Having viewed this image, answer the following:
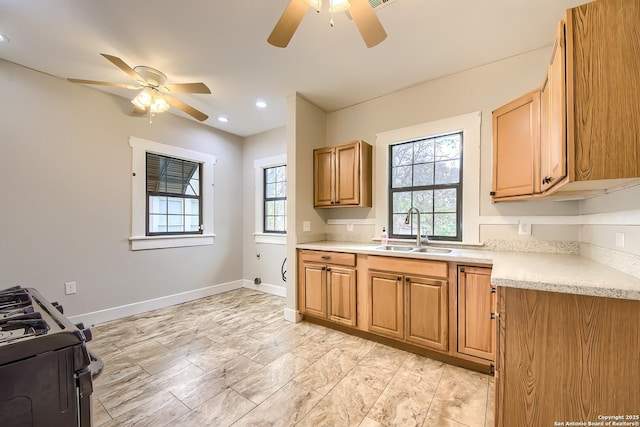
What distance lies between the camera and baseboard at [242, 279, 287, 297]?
13.7 feet

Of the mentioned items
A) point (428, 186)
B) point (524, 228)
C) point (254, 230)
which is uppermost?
point (428, 186)

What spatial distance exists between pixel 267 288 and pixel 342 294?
1.97 meters

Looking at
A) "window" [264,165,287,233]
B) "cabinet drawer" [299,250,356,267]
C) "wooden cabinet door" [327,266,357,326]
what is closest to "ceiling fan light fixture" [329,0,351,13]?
"cabinet drawer" [299,250,356,267]

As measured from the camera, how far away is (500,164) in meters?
2.24

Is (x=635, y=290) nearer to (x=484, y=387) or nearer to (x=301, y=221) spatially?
(x=484, y=387)

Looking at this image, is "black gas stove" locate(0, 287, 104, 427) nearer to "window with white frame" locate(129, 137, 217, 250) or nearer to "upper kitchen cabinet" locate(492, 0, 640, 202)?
"upper kitchen cabinet" locate(492, 0, 640, 202)

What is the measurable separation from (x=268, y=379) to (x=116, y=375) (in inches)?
48.0

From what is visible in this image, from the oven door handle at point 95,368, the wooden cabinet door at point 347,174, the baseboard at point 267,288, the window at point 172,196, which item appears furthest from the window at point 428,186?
the window at point 172,196

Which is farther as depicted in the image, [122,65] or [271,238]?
[271,238]

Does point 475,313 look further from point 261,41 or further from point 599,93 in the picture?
point 261,41

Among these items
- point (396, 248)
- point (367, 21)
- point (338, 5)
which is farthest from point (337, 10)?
point (396, 248)

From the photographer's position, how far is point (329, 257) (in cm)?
288

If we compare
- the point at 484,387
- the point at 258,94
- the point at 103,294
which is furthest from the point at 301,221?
the point at 103,294

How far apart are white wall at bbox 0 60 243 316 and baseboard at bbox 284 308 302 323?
1776mm
